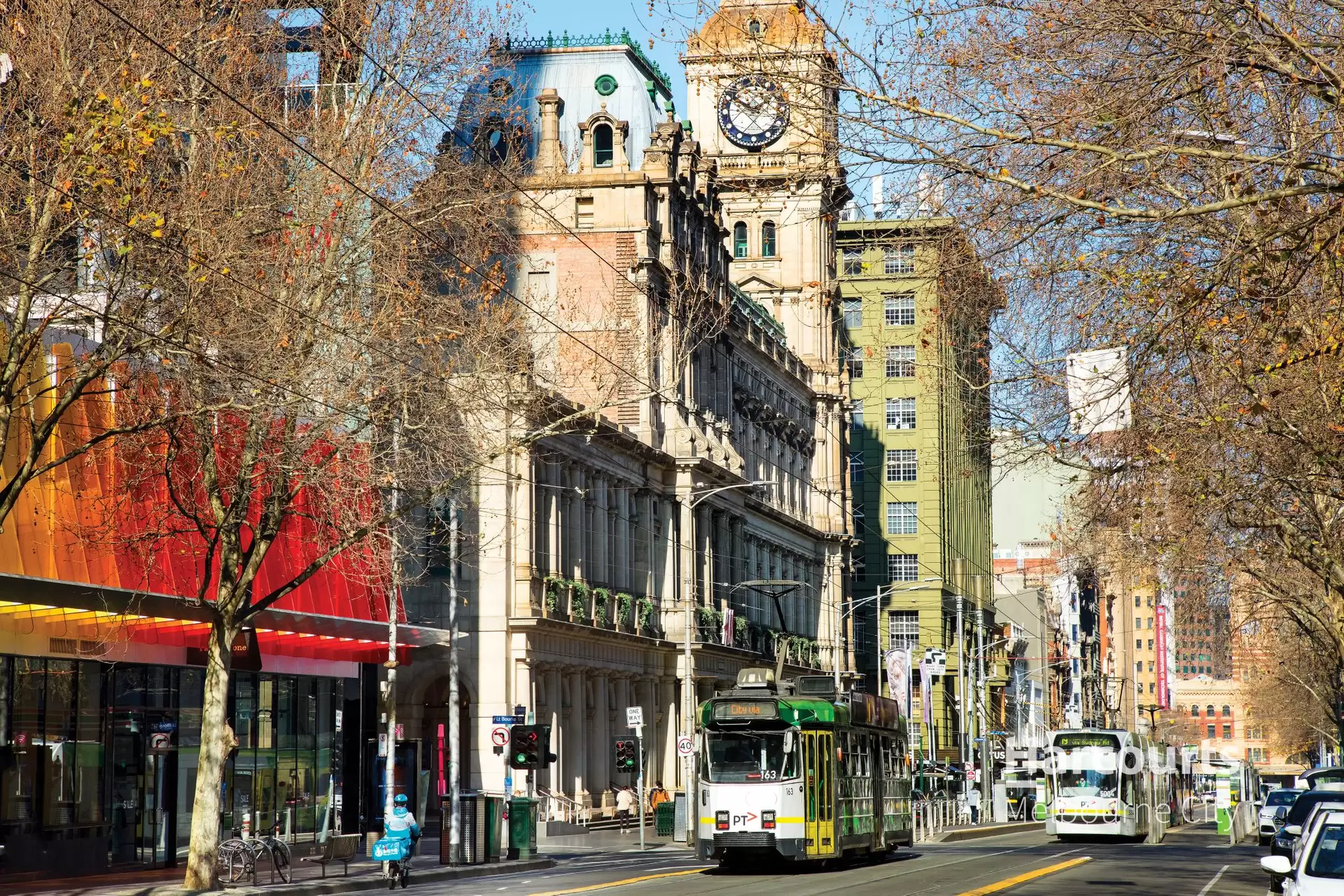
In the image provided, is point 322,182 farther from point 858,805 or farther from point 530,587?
point 530,587

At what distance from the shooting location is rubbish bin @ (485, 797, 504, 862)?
3650 centimetres

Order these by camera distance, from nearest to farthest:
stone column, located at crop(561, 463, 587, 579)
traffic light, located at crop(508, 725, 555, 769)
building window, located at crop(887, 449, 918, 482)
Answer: traffic light, located at crop(508, 725, 555, 769) < stone column, located at crop(561, 463, 587, 579) < building window, located at crop(887, 449, 918, 482)

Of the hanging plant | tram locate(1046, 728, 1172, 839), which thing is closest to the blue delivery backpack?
tram locate(1046, 728, 1172, 839)

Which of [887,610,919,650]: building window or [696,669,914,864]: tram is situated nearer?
[696,669,914,864]: tram

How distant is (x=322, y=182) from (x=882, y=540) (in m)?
86.7

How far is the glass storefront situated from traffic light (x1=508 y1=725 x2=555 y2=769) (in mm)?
5615

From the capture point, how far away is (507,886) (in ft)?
93.5

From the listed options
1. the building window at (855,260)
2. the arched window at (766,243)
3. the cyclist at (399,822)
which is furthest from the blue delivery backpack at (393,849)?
the arched window at (766,243)

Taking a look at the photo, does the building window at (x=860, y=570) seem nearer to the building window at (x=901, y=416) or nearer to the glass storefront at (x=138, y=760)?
the building window at (x=901, y=416)

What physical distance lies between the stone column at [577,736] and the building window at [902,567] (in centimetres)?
5729

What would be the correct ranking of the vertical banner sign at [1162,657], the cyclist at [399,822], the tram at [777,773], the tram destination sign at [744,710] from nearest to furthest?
the cyclist at [399,822]
the tram at [777,773]
the tram destination sign at [744,710]
the vertical banner sign at [1162,657]

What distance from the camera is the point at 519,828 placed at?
3791cm

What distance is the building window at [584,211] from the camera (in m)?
62.1

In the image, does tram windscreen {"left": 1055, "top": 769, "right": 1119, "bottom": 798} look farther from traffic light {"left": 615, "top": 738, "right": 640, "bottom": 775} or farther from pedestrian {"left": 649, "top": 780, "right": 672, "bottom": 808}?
traffic light {"left": 615, "top": 738, "right": 640, "bottom": 775}
